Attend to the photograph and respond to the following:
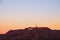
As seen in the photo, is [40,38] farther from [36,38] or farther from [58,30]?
[58,30]

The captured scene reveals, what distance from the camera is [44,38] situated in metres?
21.0

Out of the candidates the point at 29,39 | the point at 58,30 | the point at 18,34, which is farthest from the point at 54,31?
the point at 18,34

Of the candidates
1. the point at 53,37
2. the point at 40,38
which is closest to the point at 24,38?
the point at 40,38

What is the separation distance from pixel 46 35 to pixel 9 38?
17.5 feet

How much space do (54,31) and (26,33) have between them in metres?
4.04

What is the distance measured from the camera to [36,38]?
21.0 metres

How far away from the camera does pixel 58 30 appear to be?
73.9ft

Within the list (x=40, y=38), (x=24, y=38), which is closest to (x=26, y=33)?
(x=24, y=38)

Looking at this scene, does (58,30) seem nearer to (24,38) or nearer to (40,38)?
(40,38)

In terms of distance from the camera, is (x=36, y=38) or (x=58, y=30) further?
(x=58, y=30)

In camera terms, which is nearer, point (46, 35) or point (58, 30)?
point (46, 35)

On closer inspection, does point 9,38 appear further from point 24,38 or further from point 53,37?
point 53,37

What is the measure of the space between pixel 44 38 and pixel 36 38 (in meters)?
1.09

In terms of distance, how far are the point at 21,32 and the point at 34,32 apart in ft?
6.37
